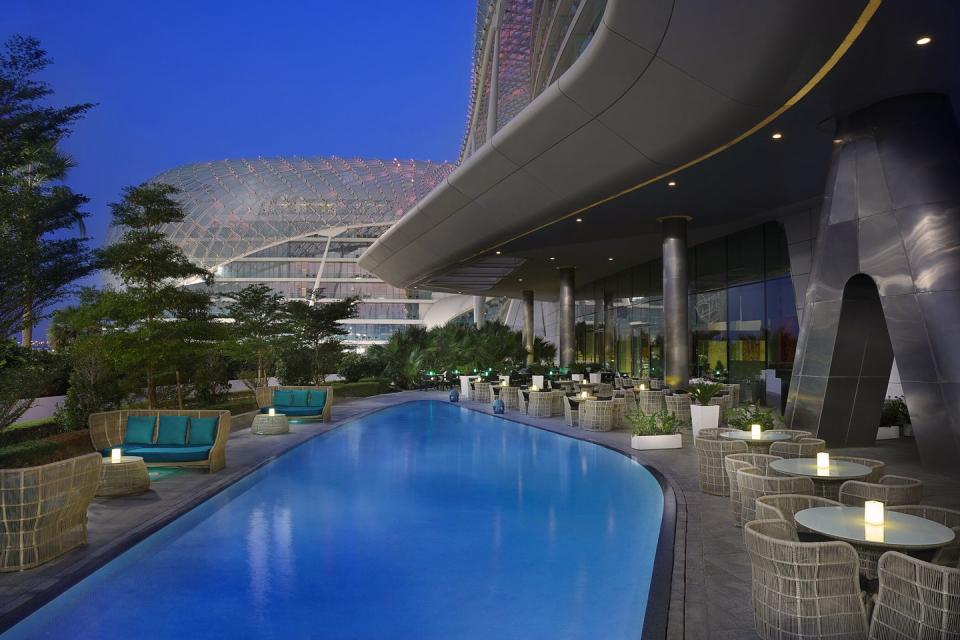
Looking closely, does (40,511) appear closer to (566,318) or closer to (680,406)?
(680,406)

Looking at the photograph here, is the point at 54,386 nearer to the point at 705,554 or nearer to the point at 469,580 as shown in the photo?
the point at 469,580

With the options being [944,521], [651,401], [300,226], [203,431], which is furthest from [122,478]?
[300,226]

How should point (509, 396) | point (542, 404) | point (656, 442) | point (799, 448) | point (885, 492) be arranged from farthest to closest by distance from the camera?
point (509, 396), point (542, 404), point (656, 442), point (799, 448), point (885, 492)

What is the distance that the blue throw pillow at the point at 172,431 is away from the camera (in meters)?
10.0

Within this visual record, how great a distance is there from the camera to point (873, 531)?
13.8 ft

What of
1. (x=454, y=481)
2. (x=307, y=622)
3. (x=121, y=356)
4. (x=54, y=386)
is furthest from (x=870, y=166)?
(x=54, y=386)

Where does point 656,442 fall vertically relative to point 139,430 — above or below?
below

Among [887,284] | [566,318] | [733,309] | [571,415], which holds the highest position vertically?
[566,318]

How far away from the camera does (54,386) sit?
1773 cm

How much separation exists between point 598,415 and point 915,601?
12.0 metres

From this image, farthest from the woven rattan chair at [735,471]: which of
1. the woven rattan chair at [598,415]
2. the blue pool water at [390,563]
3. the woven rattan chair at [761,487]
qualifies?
the woven rattan chair at [598,415]

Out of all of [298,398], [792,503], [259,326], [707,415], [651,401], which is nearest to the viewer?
[792,503]

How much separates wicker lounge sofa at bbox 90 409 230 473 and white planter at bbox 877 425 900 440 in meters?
12.1

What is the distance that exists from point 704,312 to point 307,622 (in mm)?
22008
